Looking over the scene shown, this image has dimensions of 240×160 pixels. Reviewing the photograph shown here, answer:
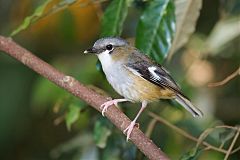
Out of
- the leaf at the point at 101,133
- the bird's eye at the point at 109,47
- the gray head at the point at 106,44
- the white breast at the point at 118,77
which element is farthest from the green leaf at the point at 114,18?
the leaf at the point at 101,133

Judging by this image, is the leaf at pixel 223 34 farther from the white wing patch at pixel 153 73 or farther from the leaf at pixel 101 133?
the leaf at pixel 101 133

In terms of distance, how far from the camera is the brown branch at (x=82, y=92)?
291cm

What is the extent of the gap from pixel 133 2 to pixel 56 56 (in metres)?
2.80

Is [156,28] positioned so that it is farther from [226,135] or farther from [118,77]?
[226,135]

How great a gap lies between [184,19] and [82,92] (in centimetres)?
94

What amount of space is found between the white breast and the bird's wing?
64 mm

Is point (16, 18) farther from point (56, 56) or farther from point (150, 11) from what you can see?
point (150, 11)

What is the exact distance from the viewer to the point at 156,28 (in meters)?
3.55

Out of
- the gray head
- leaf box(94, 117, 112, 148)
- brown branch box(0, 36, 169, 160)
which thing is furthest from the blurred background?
brown branch box(0, 36, 169, 160)

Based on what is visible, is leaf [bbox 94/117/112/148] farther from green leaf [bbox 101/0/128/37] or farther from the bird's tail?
green leaf [bbox 101/0/128/37]

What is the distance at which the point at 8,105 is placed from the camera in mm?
6332

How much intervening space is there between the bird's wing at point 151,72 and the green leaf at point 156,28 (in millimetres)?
153

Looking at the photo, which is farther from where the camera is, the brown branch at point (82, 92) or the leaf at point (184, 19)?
the leaf at point (184, 19)

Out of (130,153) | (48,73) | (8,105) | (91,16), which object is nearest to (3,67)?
(8,105)
